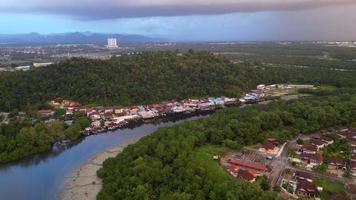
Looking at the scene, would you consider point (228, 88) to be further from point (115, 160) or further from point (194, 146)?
point (115, 160)

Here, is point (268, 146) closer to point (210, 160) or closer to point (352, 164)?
point (210, 160)

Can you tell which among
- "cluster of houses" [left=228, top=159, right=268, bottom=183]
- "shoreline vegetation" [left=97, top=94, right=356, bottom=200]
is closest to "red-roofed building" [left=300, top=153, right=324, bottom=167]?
"cluster of houses" [left=228, top=159, right=268, bottom=183]

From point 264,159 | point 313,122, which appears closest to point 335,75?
point 313,122

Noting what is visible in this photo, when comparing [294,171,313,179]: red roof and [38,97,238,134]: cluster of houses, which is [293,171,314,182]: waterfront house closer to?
[294,171,313,179]: red roof

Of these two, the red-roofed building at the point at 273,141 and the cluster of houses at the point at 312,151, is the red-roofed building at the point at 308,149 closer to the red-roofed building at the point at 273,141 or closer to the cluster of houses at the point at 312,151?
the cluster of houses at the point at 312,151

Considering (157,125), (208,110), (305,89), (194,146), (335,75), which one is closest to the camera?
(194,146)

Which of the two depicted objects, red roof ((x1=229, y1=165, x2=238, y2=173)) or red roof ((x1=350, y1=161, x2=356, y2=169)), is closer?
red roof ((x1=229, y1=165, x2=238, y2=173))
